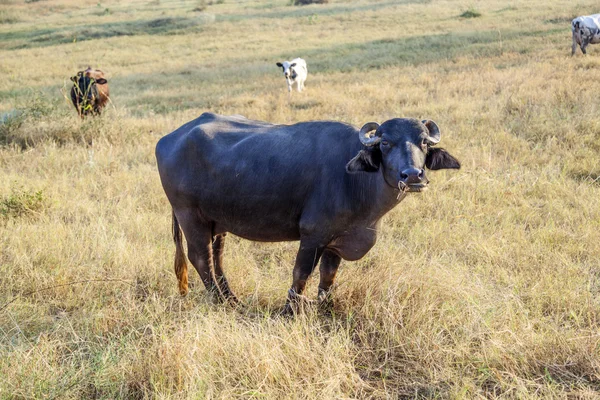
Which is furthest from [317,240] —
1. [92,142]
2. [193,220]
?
[92,142]

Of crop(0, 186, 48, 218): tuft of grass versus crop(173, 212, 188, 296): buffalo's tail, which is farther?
crop(0, 186, 48, 218): tuft of grass

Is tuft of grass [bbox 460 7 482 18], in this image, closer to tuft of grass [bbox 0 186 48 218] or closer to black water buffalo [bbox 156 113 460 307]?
tuft of grass [bbox 0 186 48 218]

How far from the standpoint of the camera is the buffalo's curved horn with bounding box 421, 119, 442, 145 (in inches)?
148

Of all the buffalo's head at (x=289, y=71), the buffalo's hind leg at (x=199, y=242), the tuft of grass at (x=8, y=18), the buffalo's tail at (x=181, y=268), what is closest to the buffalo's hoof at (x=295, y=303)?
the buffalo's hind leg at (x=199, y=242)

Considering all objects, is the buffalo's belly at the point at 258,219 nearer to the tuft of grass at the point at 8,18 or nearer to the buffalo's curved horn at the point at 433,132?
the buffalo's curved horn at the point at 433,132

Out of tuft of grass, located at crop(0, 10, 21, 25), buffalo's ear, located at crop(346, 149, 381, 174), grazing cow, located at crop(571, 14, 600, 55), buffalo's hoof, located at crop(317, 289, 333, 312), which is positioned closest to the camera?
buffalo's ear, located at crop(346, 149, 381, 174)

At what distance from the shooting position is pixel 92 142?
31.1 feet

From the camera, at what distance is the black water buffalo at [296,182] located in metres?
3.75

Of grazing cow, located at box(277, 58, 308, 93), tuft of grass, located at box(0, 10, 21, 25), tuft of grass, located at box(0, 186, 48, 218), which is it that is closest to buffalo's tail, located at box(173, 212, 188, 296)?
tuft of grass, located at box(0, 186, 48, 218)

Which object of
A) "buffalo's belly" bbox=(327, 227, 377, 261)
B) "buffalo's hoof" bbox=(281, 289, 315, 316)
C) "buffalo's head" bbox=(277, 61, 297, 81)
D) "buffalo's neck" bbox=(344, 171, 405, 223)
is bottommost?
"buffalo's head" bbox=(277, 61, 297, 81)

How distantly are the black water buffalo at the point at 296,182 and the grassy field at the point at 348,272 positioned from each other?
0.45 metres

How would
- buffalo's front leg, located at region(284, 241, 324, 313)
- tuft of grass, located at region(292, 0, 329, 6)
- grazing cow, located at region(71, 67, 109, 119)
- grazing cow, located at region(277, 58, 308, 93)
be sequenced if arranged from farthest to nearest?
1. tuft of grass, located at region(292, 0, 329, 6)
2. grazing cow, located at region(277, 58, 308, 93)
3. grazing cow, located at region(71, 67, 109, 119)
4. buffalo's front leg, located at region(284, 241, 324, 313)

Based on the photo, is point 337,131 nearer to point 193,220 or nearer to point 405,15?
point 193,220

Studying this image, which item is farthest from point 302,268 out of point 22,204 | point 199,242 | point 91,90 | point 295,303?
point 91,90
